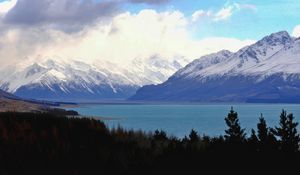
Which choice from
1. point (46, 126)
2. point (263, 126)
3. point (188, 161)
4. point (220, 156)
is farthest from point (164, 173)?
point (263, 126)

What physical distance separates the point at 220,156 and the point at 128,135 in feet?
12.9

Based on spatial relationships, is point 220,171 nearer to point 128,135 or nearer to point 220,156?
point 220,156

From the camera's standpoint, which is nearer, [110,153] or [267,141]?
[110,153]

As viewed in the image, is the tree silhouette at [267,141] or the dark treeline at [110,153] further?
the tree silhouette at [267,141]

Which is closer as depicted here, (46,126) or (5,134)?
(5,134)

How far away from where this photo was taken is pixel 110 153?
1836cm

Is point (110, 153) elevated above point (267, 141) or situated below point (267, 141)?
above

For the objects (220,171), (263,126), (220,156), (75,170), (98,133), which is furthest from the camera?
(263,126)

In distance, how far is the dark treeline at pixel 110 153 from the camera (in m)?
17.0

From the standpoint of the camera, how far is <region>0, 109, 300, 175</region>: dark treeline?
1702cm

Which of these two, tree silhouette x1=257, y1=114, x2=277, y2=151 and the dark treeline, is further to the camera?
tree silhouette x1=257, y1=114, x2=277, y2=151

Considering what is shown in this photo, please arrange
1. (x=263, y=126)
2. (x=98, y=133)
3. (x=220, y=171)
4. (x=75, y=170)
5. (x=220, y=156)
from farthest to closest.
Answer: (x=263, y=126)
(x=98, y=133)
(x=220, y=156)
(x=220, y=171)
(x=75, y=170)

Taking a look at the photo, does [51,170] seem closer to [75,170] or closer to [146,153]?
[75,170]

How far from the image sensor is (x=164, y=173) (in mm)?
17016
